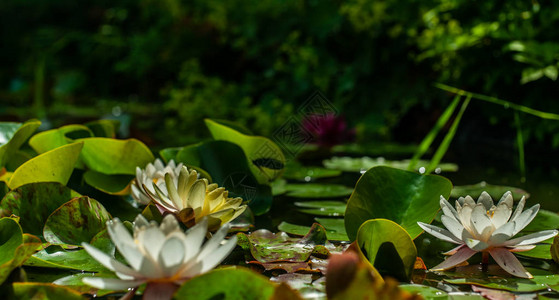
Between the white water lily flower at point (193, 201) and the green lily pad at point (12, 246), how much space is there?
18cm

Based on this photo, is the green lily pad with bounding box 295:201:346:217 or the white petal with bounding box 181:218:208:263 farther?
the green lily pad with bounding box 295:201:346:217

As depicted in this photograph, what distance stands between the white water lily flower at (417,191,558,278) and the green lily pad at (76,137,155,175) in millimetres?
610

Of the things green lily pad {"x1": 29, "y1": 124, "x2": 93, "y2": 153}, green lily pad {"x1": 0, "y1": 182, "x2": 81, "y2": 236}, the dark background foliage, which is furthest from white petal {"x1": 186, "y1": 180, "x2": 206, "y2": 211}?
the dark background foliage

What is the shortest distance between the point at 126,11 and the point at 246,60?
6.34ft

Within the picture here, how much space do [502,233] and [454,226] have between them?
0.06m

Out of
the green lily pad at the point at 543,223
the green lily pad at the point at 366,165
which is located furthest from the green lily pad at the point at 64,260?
the green lily pad at the point at 366,165

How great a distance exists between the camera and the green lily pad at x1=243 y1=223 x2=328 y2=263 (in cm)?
67

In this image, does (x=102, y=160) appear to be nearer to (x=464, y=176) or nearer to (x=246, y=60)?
(x=464, y=176)

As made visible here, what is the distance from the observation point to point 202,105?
10.0 feet

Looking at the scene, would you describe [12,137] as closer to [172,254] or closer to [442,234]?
[172,254]

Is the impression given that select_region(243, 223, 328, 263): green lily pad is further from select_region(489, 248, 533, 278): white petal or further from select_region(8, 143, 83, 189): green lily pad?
select_region(8, 143, 83, 189): green lily pad

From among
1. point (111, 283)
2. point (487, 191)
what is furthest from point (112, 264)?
point (487, 191)

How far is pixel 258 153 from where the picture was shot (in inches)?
39.8

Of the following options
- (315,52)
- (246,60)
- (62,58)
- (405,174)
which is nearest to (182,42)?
(246,60)
